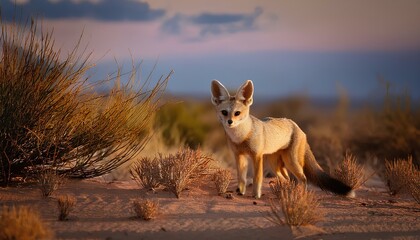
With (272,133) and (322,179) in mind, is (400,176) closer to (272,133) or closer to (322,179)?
(322,179)

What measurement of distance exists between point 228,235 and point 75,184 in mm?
2835

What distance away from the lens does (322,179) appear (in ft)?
28.5

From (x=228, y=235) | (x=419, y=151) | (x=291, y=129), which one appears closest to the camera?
(x=228, y=235)

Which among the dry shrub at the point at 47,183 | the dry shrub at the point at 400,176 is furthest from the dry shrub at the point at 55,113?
the dry shrub at the point at 400,176

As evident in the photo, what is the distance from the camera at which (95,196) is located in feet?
24.7

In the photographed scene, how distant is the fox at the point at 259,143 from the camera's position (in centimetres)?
784

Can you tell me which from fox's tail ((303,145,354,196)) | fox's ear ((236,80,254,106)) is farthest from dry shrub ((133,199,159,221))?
fox's tail ((303,145,354,196))

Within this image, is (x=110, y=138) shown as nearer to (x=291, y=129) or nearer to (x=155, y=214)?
(x=155, y=214)

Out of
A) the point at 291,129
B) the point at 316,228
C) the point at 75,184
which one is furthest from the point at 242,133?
the point at 75,184

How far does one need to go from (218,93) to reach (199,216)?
1.90 m

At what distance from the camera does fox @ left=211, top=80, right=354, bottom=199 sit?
784 cm

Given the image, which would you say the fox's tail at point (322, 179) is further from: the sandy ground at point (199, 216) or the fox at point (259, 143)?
the sandy ground at point (199, 216)

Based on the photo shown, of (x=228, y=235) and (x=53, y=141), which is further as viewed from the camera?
(x=53, y=141)

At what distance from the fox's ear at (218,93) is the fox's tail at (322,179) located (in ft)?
6.17
